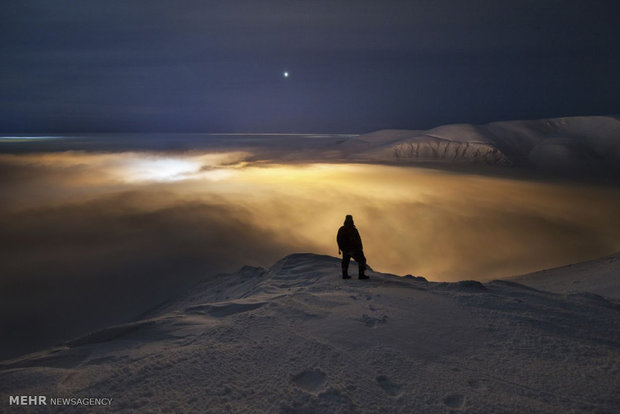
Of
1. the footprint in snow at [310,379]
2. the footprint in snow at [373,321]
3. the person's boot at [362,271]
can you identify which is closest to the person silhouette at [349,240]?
the person's boot at [362,271]

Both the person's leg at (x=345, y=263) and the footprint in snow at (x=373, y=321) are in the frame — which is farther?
the person's leg at (x=345, y=263)

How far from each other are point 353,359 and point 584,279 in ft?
34.4

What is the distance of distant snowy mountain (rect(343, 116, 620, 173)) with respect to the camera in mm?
63125

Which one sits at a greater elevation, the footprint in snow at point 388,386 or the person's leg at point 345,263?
the person's leg at point 345,263

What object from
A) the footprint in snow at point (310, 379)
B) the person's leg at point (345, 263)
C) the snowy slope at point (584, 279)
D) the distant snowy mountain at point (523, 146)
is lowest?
the snowy slope at point (584, 279)

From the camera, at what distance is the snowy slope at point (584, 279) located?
8.85 metres

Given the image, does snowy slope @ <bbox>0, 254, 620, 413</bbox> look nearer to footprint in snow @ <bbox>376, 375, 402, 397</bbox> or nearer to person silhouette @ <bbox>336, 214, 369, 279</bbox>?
footprint in snow @ <bbox>376, 375, 402, 397</bbox>

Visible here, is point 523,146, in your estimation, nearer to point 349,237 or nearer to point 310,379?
point 349,237

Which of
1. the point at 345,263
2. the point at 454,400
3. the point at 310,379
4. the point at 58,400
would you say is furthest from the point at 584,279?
the point at 58,400

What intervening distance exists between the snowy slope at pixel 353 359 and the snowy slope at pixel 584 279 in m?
3.71

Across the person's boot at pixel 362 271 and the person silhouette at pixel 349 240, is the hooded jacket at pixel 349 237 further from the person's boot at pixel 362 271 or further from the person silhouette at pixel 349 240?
the person's boot at pixel 362 271

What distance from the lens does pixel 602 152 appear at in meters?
64.6

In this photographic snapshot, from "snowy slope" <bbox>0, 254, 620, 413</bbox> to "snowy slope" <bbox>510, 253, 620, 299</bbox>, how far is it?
3.71m

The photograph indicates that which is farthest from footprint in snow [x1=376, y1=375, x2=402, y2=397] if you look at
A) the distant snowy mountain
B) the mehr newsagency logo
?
the distant snowy mountain
